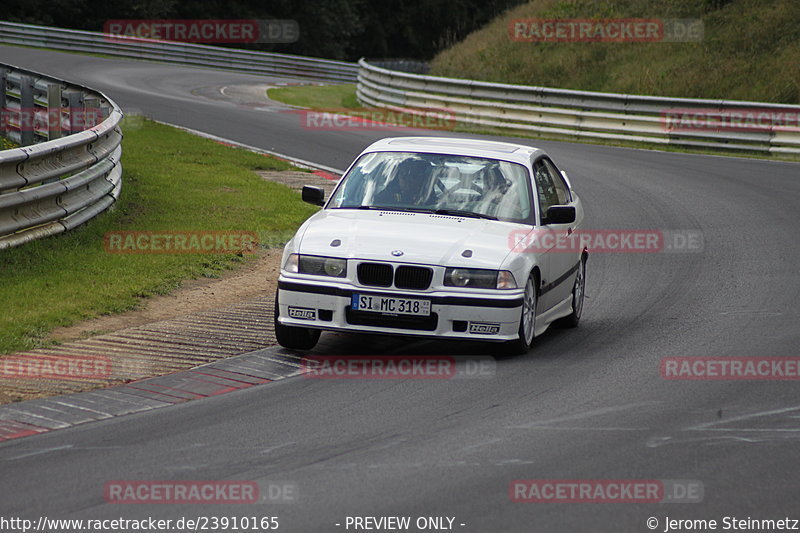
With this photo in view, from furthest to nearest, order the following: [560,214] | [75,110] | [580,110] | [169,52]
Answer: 1. [169,52]
2. [580,110]
3. [75,110]
4. [560,214]

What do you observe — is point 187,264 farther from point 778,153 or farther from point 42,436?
point 778,153

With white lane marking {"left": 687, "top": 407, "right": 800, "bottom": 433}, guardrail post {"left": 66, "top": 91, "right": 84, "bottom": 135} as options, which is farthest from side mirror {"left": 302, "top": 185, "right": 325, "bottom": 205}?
guardrail post {"left": 66, "top": 91, "right": 84, "bottom": 135}

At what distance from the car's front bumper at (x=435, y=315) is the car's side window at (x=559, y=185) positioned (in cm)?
238

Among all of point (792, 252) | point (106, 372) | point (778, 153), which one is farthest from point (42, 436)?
point (778, 153)

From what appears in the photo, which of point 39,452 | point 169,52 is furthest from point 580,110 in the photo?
point 169,52

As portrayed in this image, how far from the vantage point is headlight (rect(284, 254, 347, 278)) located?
29.4 ft

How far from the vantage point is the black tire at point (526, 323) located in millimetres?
9086

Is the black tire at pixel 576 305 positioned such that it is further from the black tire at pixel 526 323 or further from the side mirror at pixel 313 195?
the side mirror at pixel 313 195

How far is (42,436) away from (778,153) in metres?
20.6

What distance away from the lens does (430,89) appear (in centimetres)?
3030

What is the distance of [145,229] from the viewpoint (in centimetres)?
1364

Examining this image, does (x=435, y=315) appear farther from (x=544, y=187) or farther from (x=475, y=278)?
(x=544, y=187)

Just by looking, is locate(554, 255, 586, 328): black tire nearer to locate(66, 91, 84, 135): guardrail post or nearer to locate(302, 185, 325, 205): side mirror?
locate(302, 185, 325, 205): side mirror

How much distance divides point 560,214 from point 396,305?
183 cm
